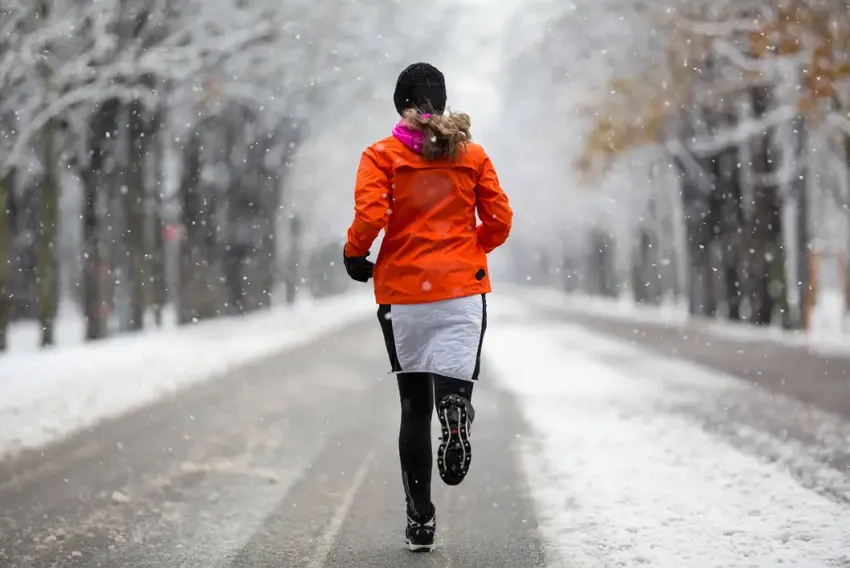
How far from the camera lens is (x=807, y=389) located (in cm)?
1317

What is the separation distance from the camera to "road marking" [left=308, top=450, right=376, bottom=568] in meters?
5.20

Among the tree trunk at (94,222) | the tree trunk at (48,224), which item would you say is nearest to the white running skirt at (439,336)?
the tree trunk at (48,224)

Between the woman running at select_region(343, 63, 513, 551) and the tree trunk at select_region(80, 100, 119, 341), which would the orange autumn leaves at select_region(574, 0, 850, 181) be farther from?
the woman running at select_region(343, 63, 513, 551)

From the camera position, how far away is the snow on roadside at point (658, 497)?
5152 mm

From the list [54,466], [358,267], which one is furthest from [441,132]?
[54,466]

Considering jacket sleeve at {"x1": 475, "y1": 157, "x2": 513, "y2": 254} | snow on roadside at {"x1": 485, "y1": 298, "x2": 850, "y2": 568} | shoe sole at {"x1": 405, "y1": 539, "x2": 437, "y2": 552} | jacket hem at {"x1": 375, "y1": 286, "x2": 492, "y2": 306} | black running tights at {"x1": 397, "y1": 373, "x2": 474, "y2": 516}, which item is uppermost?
jacket sleeve at {"x1": 475, "y1": 157, "x2": 513, "y2": 254}

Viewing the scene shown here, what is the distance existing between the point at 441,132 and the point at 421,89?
0.31 meters

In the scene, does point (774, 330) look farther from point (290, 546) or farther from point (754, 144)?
point (290, 546)

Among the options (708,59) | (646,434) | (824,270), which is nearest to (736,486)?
(646,434)

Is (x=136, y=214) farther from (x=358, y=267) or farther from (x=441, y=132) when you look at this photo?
(x=441, y=132)

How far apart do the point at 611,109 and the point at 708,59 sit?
90.7 inches

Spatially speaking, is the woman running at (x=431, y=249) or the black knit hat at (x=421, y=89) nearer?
the woman running at (x=431, y=249)

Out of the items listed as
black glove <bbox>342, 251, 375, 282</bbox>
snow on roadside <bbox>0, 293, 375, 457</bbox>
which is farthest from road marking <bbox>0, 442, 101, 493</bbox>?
black glove <bbox>342, 251, 375, 282</bbox>

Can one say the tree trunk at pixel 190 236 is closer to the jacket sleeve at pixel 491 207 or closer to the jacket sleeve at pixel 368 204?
the jacket sleeve at pixel 491 207
